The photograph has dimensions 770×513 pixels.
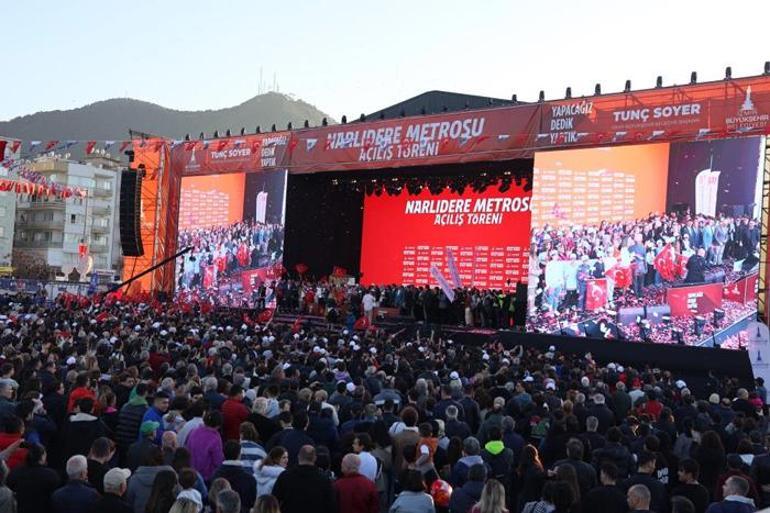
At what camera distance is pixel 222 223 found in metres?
31.2

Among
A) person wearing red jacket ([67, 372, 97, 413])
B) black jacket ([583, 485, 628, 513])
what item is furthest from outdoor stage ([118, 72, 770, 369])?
black jacket ([583, 485, 628, 513])

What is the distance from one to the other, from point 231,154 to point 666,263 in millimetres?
16678

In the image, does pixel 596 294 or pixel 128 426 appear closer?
pixel 128 426

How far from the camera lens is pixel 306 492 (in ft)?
18.3

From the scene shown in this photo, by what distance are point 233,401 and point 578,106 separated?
16.2 m

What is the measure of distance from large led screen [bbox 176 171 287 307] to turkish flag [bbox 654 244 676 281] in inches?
520

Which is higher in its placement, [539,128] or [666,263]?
[539,128]

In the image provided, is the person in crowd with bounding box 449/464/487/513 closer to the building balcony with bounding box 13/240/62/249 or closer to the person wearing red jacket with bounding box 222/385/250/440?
the person wearing red jacket with bounding box 222/385/250/440

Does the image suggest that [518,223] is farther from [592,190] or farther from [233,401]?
[233,401]

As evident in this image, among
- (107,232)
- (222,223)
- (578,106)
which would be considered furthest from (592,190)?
(107,232)

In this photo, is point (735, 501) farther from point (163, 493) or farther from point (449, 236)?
point (449, 236)

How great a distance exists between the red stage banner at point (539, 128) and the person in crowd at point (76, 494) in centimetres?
1738

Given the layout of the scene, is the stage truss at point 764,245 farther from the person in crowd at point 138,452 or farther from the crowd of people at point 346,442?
the person in crowd at point 138,452

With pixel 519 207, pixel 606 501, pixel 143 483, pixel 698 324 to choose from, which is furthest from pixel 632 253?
pixel 143 483
